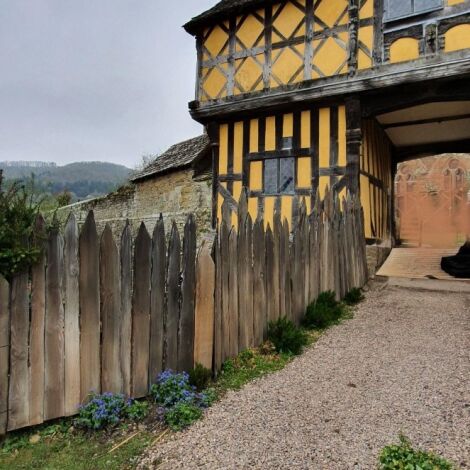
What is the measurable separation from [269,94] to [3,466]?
7507 mm

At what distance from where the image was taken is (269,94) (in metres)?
8.13

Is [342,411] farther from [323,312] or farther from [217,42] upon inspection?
[217,42]

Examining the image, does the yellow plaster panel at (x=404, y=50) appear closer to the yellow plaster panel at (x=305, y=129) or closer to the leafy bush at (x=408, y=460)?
the yellow plaster panel at (x=305, y=129)

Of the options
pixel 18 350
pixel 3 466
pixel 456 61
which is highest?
pixel 456 61

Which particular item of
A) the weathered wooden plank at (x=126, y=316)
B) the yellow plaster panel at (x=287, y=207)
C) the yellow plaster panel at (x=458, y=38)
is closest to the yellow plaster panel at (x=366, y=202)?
the yellow plaster panel at (x=287, y=207)

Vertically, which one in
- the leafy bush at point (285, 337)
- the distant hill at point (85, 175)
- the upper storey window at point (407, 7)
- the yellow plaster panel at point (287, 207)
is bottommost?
the leafy bush at point (285, 337)

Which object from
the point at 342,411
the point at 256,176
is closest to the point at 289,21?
the point at 256,176

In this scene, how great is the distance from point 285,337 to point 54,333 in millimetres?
2136

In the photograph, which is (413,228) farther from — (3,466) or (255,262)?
(3,466)

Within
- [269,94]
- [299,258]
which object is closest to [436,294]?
[299,258]

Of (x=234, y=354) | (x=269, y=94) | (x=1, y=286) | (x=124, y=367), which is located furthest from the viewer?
(x=269, y=94)

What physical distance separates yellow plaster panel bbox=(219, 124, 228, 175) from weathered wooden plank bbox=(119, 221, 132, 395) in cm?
660

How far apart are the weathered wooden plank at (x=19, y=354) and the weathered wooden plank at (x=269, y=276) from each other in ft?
7.51

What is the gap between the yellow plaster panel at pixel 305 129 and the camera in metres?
8.14
